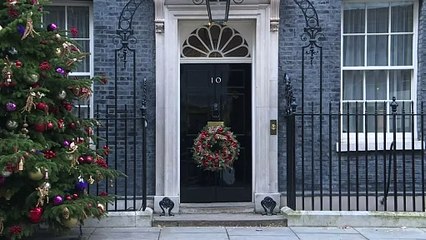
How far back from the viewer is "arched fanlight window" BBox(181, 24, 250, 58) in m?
9.48

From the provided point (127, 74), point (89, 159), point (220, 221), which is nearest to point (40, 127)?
point (89, 159)

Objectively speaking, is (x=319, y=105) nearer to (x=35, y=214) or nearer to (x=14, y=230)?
(x=35, y=214)

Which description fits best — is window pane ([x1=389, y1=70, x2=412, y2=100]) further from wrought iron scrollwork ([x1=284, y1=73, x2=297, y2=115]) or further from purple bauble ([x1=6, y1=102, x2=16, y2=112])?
Result: purple bauble ([x1=6, y1=102, x2=16, y2=112])

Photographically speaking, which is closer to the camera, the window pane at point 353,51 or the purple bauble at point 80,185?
the purple bauble at point 80,185

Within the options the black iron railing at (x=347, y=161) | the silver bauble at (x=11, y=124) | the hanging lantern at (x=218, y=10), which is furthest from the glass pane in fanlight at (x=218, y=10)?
the silver bauble at (x=11, y=124)

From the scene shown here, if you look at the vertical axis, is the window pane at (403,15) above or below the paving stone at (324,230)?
above

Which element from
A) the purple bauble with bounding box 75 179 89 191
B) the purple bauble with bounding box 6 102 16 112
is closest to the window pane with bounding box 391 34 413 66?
the purple bauble with bounding box 75 179 89 191

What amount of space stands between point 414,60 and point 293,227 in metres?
3.54

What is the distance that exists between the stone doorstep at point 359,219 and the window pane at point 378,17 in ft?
10.3

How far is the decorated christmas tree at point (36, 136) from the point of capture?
6.46 m

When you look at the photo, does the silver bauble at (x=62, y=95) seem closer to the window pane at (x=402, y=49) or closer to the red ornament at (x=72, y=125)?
the red ornament at (x=72, y=125)

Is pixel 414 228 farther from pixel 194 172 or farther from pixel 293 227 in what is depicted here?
pixel 194 172

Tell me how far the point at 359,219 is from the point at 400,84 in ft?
8.66

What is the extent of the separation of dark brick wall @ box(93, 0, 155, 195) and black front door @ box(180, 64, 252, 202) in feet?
1.81
